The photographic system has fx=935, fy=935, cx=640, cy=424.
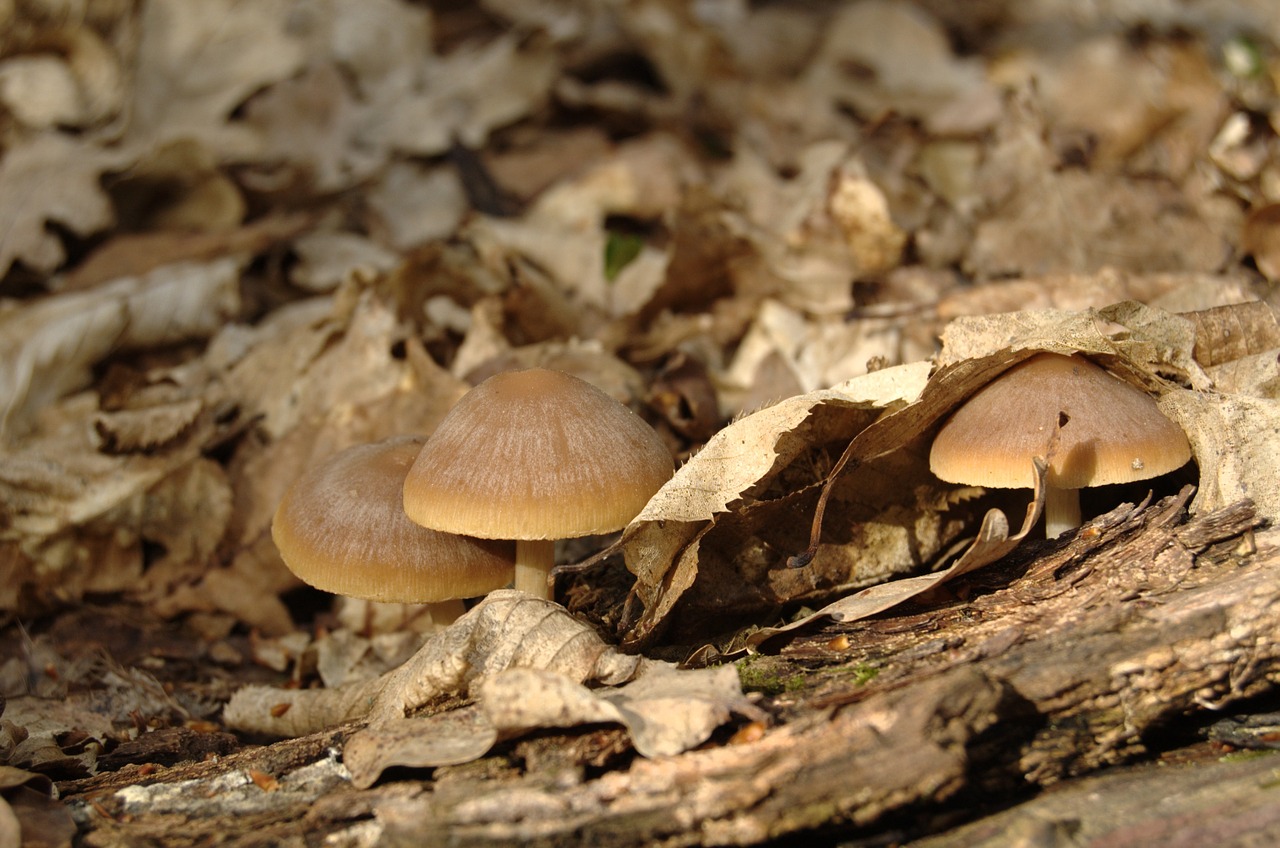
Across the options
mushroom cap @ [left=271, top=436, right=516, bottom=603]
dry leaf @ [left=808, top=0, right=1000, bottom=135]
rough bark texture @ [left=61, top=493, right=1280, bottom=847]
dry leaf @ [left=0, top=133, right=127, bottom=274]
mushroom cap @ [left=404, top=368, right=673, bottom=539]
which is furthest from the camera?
dry leaf @ [left=808, top=0, right=1000, bottom=135]

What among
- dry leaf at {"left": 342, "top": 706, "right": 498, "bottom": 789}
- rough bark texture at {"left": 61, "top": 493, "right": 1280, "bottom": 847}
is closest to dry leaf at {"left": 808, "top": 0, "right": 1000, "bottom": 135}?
Result: rough bark texture at {"left": 61, "top": 493, "right": 1280, "bottom": 847}

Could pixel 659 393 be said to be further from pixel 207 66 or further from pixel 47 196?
pixel 207 66

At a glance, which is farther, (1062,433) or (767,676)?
(1062,433)

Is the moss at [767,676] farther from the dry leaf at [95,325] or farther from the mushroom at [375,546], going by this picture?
the dry leaf at [95,325]

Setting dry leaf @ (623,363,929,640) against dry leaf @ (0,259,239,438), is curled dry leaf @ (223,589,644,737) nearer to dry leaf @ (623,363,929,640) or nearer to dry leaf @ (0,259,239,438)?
dry leaf @ (623,363,929,640)

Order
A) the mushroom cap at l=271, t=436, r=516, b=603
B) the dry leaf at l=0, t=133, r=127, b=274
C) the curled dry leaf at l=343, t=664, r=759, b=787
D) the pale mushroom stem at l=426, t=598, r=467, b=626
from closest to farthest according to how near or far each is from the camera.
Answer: the curled dry leaf at l=343, t=664, r=759, b=787 < the mushroom cap at l=271, t=436, r=516, b=603 < the pale mushroom stem at l=426, t=598, r=467, b=626 < the dry leaf at l=0, t=133, r=127, b=274

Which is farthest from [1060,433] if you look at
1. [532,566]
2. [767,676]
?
[532,566]
